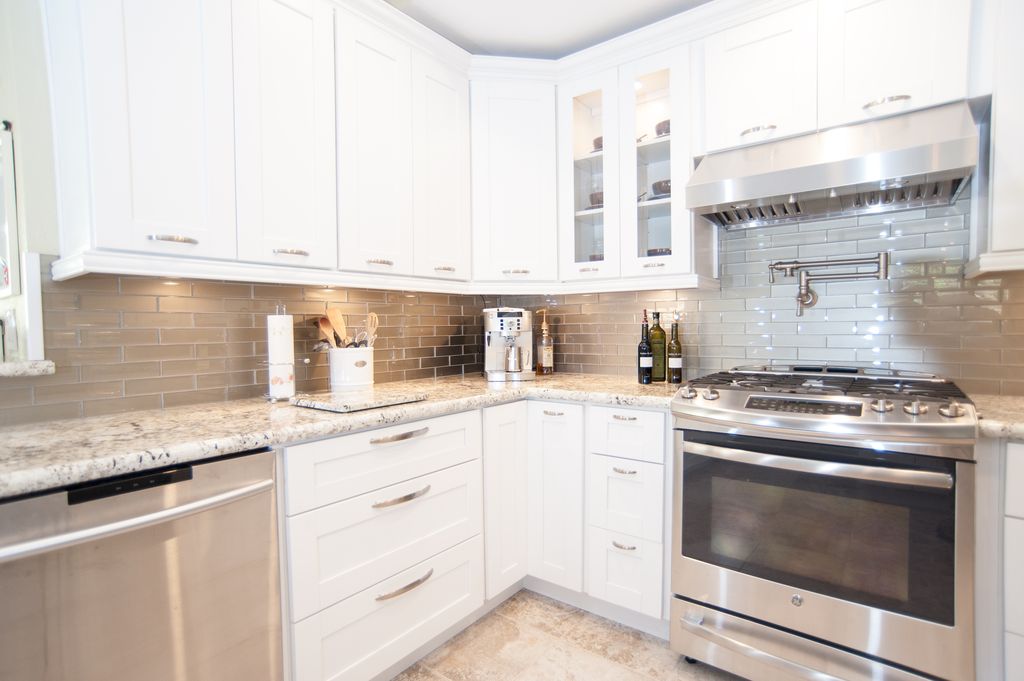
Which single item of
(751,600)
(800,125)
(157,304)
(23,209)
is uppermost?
(800,125)

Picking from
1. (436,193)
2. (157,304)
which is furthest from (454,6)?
(157,304)

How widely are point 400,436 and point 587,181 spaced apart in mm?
1590

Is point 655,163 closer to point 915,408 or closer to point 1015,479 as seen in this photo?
point 915,408

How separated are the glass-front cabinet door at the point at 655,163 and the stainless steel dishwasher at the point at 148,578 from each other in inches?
68.6

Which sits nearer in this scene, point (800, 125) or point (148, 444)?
point (148, 444)

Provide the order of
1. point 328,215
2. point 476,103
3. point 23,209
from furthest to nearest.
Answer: point 476,103
point 328,215
point 23,209

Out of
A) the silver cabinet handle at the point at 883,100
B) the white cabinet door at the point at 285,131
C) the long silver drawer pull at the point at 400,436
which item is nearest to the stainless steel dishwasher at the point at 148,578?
the long silver drawer pull at the point at 400,436

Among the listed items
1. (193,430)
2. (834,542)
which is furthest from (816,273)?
(193,430)

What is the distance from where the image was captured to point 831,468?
1.48m

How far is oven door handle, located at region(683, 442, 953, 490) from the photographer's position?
1.37 m

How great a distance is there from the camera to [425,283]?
2254mm

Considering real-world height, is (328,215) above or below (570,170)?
below

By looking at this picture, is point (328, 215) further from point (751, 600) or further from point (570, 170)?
point (751, 600)

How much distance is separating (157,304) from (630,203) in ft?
6.32
